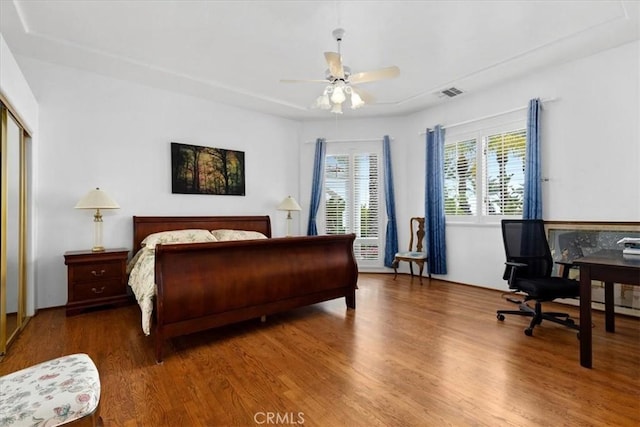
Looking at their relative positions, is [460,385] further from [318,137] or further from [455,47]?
[318,137]

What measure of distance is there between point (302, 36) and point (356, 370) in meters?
3.06

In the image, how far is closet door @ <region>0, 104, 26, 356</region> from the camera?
2467 mm

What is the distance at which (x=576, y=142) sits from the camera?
3.57 meters

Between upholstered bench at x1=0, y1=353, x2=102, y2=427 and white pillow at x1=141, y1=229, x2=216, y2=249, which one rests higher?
white pillow at x1=141, y1=229, x2=216, y2=249

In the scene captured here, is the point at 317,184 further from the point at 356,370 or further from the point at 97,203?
the point at 356,370

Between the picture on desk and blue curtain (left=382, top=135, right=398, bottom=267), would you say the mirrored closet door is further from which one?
the picture on desk

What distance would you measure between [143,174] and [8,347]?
7.74 feet

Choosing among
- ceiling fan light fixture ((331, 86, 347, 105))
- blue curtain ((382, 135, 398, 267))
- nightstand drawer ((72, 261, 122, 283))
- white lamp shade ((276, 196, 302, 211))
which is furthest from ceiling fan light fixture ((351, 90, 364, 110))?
nightstand drawer ((72, 261, 122, 283))

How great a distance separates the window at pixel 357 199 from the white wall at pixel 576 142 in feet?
4.39

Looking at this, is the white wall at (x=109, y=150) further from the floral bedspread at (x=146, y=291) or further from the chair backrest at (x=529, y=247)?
the chair backrest at (x=529, y=247)

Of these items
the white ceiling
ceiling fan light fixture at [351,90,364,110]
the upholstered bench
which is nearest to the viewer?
the upholstered bench

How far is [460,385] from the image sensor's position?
1.94 metres

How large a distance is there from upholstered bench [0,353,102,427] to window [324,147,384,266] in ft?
15.2

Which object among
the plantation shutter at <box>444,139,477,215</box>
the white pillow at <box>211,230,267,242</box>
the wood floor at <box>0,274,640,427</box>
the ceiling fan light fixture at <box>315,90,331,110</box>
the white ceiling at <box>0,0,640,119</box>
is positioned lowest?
the wood floor at <box>0,274,640,427</box>
